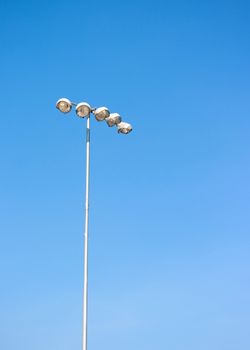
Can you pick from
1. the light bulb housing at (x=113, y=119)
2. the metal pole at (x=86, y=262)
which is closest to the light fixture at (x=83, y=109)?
the metal pole at (x=86, y=262)

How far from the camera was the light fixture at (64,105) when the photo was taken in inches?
866

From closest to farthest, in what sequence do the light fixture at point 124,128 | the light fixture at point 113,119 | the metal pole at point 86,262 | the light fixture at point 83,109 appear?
the metal pole at point 86,262, the light fixture at point 83,109, the light fixture at point 113,119, the light fixture at point 124,128

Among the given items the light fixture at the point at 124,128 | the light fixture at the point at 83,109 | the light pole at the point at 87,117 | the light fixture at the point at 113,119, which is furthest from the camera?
the light fixture at the point at 124,128

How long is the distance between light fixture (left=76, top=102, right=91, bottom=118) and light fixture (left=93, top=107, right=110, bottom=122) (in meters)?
0.29

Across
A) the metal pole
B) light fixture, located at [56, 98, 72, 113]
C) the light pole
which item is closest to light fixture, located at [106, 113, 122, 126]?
the light pole

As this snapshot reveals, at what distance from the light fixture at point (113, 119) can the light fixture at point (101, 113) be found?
224mm

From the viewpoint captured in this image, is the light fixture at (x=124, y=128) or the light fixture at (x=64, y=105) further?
the light fixture at (x=124, y=128)

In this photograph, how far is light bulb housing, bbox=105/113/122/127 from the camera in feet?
73.7

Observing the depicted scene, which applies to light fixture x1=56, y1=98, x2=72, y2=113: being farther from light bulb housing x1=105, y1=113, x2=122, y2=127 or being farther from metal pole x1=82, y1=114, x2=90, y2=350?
light bulb housing x1=105, y1=113, x2=122, y2=127

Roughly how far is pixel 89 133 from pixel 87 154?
83 cm

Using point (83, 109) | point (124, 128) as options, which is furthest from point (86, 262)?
point (83, 109)

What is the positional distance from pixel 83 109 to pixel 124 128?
178cm

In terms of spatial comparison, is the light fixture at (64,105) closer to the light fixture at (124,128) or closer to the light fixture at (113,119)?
the light fixture at (113,119)

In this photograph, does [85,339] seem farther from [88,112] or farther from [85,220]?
[88,112]
